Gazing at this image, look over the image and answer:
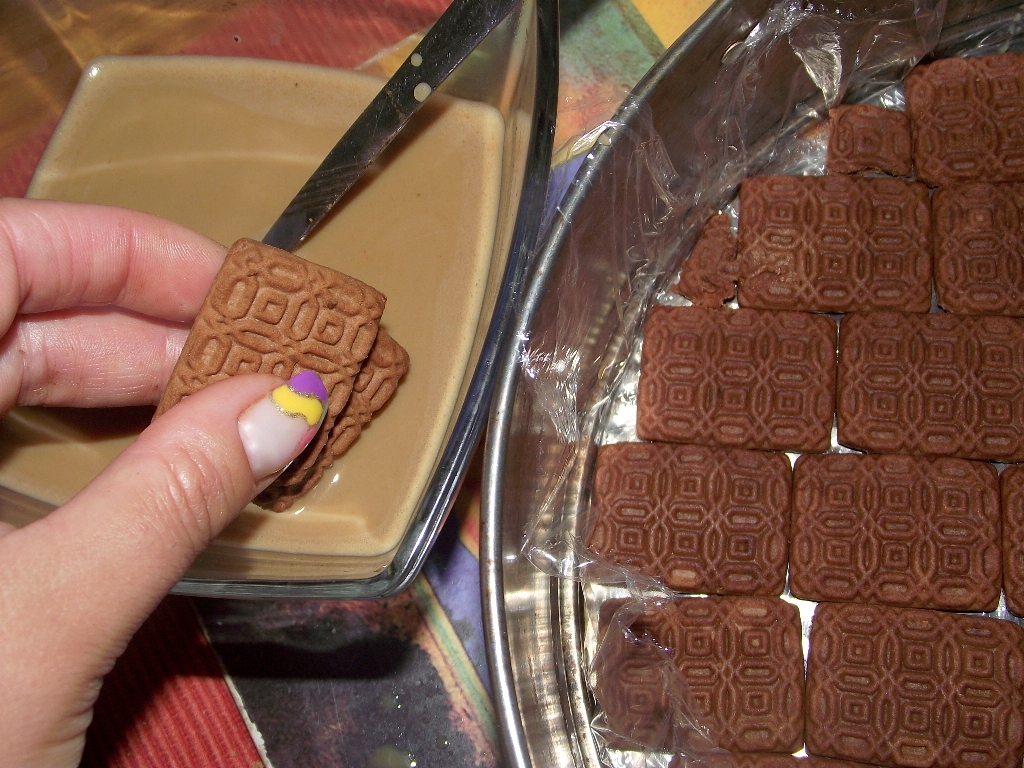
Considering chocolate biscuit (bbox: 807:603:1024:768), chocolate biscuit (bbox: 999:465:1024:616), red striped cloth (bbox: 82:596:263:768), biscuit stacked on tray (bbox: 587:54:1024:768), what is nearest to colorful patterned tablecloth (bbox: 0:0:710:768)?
red striped cloth (bbox: 82:596:263:768)

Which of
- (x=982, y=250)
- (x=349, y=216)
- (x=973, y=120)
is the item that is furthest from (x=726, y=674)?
(x=973, y=120)

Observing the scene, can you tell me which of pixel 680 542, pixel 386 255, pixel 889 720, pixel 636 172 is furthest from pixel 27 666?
pixel 889 720

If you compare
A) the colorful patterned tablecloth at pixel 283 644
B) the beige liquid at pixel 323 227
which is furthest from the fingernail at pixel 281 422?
the colorful patterned tablecloth at pixel 283 644

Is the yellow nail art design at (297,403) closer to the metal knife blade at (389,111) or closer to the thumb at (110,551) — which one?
the thumb at (110,551)

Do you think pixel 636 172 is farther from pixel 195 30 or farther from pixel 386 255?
pixel 195 30

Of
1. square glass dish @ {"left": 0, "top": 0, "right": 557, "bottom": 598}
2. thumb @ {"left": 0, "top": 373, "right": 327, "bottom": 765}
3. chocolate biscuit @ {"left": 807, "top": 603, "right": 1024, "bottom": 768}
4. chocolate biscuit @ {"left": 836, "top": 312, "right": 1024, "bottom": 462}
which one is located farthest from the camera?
chocolate biscuit @ {"left": 836, "top": 312, "right": 1024, "bottom": 462}

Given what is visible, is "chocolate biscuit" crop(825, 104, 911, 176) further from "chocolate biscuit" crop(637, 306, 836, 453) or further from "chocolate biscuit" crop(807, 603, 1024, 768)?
"chocolate biscuit" crop(807, 603, 1024, 768)

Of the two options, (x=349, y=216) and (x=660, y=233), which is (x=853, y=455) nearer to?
(x=660, y=233)
